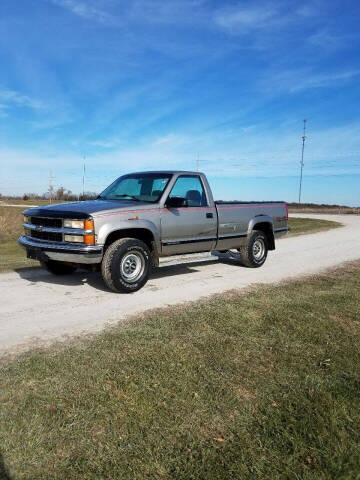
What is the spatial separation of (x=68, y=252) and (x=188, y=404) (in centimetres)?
347

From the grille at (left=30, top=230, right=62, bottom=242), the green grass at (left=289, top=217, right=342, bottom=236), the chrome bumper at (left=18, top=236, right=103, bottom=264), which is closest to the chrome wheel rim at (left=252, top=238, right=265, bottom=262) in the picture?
the chrome bumper at (left=18, top=236, right=103, bottom=264)

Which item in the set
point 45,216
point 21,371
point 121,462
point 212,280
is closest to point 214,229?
point 212,280

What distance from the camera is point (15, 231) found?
871 inches

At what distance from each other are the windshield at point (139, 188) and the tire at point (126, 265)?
1.01m

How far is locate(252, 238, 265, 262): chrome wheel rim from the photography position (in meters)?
8.75

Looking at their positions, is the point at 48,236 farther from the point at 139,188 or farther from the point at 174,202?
the point at 174,202

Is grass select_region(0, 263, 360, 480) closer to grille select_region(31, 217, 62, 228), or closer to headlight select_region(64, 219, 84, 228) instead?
headlight select_region(64, 219, 84, 228)

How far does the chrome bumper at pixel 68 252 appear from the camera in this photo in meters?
5.52

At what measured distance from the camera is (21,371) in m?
3.27

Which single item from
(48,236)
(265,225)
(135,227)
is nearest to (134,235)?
(135,227)

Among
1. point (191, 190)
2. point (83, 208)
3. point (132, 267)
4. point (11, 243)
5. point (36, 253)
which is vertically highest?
point (191, 190)

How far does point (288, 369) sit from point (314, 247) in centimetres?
960

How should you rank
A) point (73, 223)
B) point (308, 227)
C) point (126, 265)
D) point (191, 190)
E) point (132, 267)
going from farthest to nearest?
point (308, 227), point (191, 190), point (132, 267), point (126, 265), point (73, 223)

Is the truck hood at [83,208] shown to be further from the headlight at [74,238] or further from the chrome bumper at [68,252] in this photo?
the chrome bumper at [68,252]
